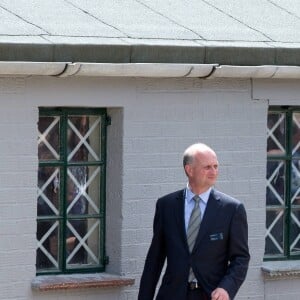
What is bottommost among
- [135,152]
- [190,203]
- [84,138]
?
[190,203]

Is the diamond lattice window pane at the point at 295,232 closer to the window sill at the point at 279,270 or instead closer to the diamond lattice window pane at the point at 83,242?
the window sill at the point at 279,270

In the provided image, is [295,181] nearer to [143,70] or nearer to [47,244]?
[143,70]

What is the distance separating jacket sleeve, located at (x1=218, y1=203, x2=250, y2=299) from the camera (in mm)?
9836

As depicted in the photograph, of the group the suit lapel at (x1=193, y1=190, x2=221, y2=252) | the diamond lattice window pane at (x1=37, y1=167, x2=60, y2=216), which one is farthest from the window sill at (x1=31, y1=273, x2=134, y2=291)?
the suit lapel at (x1=193, y1=190, x2=221, y2=252)

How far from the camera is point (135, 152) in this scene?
1126 cm

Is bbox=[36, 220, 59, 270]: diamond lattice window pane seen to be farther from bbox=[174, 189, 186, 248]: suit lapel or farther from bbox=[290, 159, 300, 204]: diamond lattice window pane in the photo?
bbox=[290, 159, 300, 204]: diamond lattice window pane

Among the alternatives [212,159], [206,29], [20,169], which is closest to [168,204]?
[212,159]

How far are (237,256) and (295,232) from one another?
264 cm

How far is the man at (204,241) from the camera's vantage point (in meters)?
9.90

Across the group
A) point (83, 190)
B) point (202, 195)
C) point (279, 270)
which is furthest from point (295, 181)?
point (202, 195)

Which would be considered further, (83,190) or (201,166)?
(83,190)

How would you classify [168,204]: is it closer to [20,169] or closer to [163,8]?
[20,169]

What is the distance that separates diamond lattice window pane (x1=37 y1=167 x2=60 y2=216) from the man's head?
1.55 m

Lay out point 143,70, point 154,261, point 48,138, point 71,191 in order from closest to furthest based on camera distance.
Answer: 1. point 154,261
2. point 143,70
3. point 48,138
4. point 71,191
